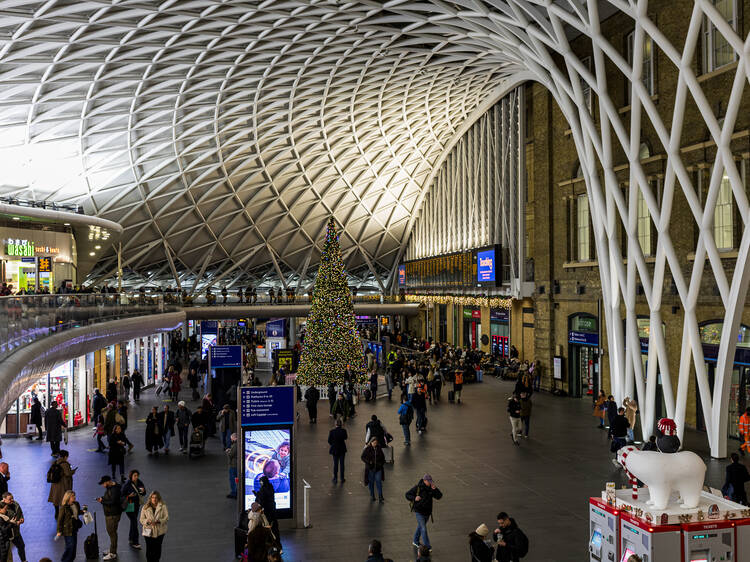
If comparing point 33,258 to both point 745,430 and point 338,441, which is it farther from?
point 745,430

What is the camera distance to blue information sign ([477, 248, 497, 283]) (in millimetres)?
41188

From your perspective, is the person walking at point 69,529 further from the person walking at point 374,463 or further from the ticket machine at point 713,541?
the ticket machine at point 713,541

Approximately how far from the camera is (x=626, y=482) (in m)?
14.4

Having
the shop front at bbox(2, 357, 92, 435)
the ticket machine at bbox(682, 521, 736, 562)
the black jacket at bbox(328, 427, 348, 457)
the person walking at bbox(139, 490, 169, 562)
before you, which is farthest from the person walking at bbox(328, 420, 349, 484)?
the shop front at bbox(2, 357, 92, 435)

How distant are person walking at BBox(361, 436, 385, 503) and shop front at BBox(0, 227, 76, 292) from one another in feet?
79.5

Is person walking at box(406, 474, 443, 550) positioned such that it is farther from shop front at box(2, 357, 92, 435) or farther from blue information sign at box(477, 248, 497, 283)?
blue information sign at box(477, 248, 497, 283)

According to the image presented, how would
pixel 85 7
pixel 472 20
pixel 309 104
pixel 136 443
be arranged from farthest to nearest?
pixel 309 104, pixel 472 20, pixel 85 7, pixel 136 443

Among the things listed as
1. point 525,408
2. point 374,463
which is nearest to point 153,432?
point 374,463

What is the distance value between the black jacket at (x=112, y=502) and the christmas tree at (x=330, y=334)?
16262mm

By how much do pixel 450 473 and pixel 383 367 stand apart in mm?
22254

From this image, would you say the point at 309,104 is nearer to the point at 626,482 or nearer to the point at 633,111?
the point at 633,111

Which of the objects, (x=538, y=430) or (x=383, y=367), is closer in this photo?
(x=538, y=430)

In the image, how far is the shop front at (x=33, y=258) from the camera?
31927 millimetres

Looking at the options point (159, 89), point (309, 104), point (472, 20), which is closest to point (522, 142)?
point (472, 20)
